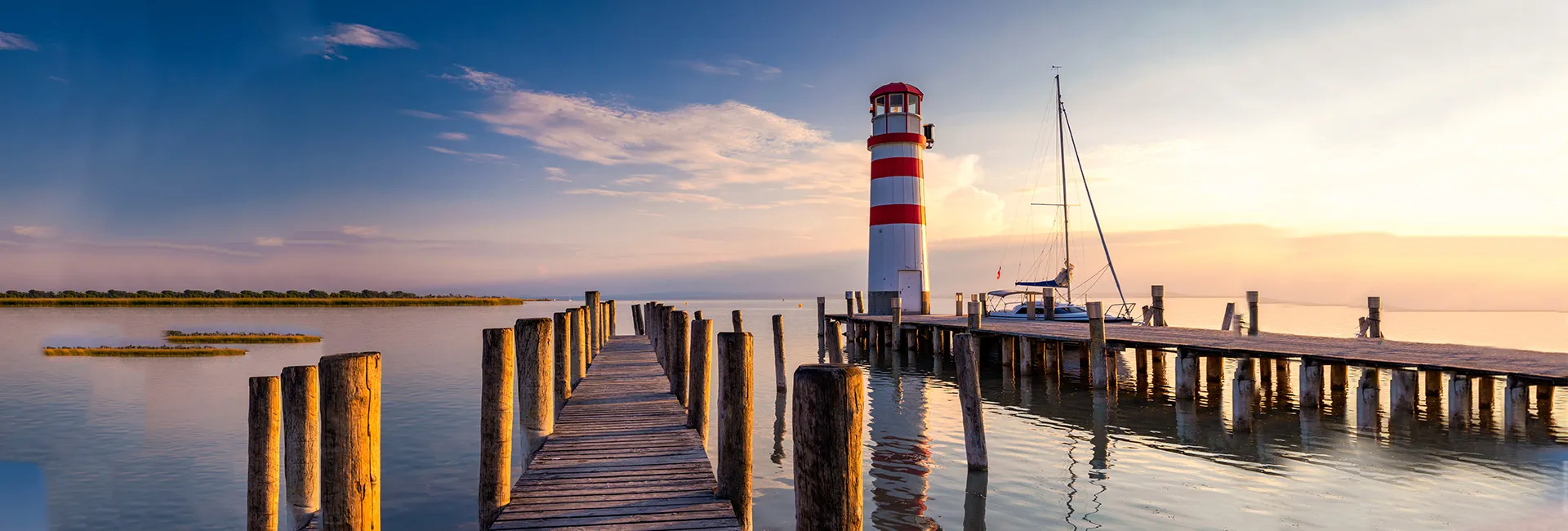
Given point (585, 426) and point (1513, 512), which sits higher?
point (585, 426)

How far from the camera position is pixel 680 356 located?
1153 centimetres

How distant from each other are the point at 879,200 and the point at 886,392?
12.6 m

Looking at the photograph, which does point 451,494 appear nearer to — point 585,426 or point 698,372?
point 585,426

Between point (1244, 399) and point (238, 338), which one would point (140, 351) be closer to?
point (238, 338)

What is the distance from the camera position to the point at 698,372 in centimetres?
949

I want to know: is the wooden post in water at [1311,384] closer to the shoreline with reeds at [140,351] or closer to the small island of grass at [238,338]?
the shoreline with reeds at [140,351]

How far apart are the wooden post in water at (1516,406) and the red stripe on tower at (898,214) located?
798 inches

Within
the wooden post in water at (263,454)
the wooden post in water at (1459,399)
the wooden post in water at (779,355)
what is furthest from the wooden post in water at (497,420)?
the wooden post in water at (1459,399)

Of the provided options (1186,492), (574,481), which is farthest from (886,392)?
(574,481)

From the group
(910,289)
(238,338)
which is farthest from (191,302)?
(910,289)

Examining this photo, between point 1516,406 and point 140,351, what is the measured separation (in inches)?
1652

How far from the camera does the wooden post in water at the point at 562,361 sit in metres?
11.9

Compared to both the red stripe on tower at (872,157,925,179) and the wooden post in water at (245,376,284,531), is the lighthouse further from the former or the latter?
the wooden post in water at (245,376,284,531)

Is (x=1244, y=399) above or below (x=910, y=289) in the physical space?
below
